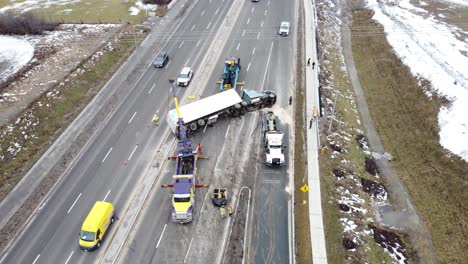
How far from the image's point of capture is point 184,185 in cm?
3244

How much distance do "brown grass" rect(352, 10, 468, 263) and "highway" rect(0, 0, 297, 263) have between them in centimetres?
1348

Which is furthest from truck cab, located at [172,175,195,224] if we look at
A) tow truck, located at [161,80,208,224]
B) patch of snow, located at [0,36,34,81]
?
patch of snow, located at [0,36,34,81]

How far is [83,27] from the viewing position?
6762 centimetres

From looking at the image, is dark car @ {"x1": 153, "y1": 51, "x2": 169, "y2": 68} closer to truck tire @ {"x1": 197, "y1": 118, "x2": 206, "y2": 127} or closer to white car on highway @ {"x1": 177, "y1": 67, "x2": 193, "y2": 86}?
white car on highway @ {"x1": 177, "y1": 67, "x2": 193, "y2": 86}

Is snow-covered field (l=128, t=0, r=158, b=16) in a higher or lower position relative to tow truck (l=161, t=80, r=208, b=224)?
higher

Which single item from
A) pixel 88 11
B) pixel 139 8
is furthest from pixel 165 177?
pixel 88 11

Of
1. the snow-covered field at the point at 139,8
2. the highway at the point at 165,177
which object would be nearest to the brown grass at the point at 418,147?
the highway at the point at 165,177

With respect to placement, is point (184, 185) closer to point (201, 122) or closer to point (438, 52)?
point (201, 122)

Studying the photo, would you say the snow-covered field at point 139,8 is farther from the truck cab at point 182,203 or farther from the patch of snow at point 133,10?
the truck cab at point 182,203

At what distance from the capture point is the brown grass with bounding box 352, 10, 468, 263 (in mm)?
33906

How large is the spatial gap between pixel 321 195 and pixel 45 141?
3223 cm

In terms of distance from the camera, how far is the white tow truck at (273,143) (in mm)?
37156

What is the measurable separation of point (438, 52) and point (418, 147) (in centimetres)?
2601

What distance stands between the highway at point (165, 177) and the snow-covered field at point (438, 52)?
1949 cm
